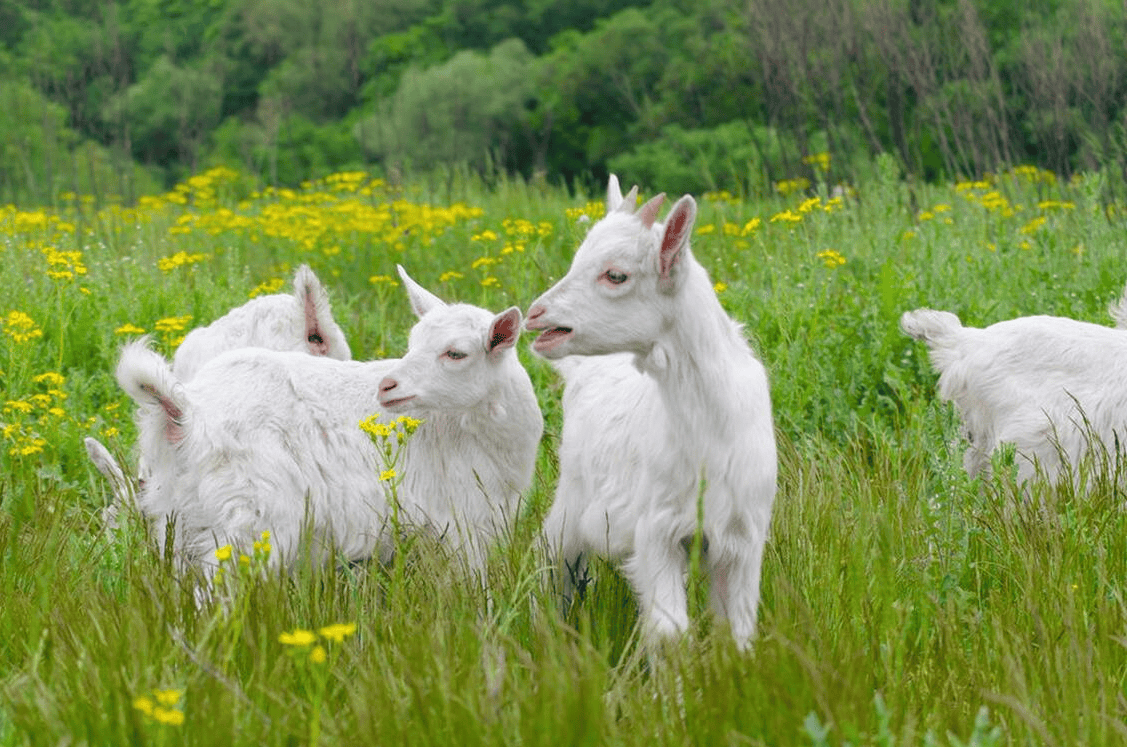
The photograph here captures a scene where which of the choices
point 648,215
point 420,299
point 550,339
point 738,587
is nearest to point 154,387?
point 420,299

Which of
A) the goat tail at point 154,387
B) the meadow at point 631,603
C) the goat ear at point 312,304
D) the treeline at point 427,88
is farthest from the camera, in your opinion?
the treeline at point 427,88

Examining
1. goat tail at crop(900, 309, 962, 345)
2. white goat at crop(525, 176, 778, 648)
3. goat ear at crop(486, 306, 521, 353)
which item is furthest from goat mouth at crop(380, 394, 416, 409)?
goat tail at crop(900, 309, 962, 345)

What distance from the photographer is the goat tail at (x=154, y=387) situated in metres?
3.76

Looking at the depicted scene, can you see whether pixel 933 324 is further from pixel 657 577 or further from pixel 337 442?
pixel 337 442

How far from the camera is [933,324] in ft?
15.9

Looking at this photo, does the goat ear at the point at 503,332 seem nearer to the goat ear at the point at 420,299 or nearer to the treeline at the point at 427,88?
the goat ear at the point at 420,299

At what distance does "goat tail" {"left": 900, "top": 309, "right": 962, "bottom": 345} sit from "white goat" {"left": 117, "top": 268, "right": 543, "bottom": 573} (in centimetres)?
159

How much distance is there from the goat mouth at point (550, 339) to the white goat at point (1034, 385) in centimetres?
196

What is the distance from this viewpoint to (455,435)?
4211mm

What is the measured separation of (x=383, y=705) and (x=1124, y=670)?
186cm

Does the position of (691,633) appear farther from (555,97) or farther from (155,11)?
(155,11)

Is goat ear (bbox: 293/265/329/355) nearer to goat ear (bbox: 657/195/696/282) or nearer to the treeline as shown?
goat ear (bbox: 657/195/696/282)

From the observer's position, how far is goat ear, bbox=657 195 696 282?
3.15 meters

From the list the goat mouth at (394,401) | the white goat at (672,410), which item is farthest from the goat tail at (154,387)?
the white goat at (672,410)
